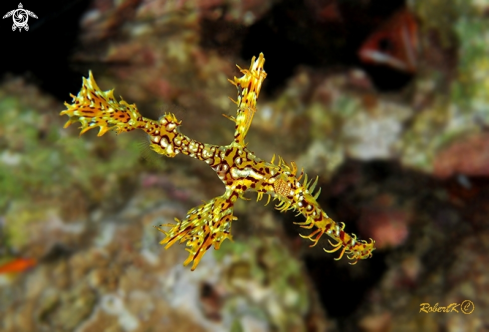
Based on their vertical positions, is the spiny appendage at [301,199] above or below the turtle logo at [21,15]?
below

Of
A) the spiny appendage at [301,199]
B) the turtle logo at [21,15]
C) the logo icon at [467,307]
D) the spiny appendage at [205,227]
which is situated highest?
the logo icon at [467,307]

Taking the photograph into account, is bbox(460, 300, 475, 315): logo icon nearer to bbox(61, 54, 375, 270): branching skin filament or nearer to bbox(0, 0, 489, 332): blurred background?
bbox(0, 0, 489, 332): blurred background

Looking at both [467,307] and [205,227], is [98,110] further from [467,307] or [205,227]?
[467,307]

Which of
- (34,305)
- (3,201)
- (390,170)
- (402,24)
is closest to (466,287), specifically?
(390,170)

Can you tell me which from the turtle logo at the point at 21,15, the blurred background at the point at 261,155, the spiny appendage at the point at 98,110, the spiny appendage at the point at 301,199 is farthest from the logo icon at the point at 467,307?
the turtle logo at the point at 21,15

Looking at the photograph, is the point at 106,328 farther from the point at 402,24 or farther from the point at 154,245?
the point at 402,24

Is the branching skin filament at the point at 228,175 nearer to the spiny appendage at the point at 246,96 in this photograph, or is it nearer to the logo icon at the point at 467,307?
the spiny appendage at the point at 246,96

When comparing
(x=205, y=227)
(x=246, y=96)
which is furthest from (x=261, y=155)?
(x=205, y=227)
